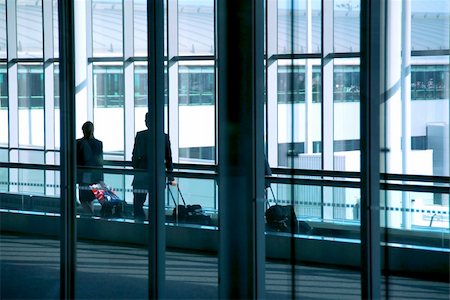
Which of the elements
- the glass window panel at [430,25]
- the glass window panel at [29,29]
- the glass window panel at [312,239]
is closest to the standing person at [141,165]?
the glass window panel at [312,239]

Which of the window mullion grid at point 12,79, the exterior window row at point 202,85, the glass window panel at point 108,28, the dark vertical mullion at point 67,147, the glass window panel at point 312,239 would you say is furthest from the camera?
the window mullion grid at point 12,79

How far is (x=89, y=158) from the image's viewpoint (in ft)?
26.4

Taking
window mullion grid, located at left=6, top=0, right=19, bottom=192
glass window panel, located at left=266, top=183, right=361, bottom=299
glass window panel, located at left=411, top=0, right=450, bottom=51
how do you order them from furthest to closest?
window mullion grid, located at left=6, top=0, right=19, bottom=192 → glass window panel, located at left=266, top=183, right=361, bottom=299 → glass window panel, located at left=411, top=0, right=450, bottom=51

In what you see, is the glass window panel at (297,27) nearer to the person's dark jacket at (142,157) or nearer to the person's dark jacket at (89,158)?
the person's dark jacket at (142,157)

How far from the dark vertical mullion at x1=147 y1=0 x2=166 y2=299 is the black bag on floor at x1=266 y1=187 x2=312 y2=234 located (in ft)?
3.93

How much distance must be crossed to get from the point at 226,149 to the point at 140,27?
139cm

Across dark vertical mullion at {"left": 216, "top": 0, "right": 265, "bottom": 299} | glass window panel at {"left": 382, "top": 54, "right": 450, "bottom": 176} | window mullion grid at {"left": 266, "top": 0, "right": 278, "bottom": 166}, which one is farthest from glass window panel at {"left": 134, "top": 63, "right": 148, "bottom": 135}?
glass window panel at {"left": 382, "top": 54, "right": 450, "bottom": 176}

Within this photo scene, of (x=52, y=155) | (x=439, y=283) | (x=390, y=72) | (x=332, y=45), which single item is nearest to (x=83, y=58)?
(x=52, y=155)

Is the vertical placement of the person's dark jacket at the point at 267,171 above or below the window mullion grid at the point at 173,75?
below

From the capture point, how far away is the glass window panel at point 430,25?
224 inches

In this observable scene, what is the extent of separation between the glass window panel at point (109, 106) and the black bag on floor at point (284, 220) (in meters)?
1.64

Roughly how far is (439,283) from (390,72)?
56.6 inches

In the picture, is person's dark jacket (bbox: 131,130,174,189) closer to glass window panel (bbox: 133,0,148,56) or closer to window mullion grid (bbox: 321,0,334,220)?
glass window panel (bbox: 133,0,148,56)

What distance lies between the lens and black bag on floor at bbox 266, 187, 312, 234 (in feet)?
21.9
